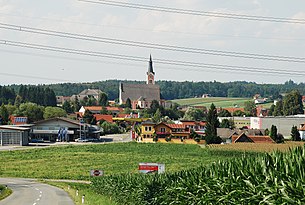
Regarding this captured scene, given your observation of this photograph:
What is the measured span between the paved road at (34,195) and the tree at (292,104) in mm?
120095

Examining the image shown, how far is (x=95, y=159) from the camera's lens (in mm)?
74875

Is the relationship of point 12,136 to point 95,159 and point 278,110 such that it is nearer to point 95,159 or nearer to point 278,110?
point 95,159

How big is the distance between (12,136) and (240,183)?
92.1 metres

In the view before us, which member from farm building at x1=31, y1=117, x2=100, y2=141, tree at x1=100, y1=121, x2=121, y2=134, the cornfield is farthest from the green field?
tree at x1=100, y1=121, x2=121, y2=134

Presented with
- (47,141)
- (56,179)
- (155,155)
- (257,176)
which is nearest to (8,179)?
(56,179)

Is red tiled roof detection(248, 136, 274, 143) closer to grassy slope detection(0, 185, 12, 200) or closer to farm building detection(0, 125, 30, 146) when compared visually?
farm building detection(0, 125, 30, 146)

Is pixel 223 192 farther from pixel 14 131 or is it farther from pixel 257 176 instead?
pixel 14 131

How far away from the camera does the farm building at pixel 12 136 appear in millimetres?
102938

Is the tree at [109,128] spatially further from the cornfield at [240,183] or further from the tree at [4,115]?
the cornfield at [240,183]

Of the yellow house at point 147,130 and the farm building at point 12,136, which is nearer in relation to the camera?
the farm building at point 12,136

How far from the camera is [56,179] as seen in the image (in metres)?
58.3

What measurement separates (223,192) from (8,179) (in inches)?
1708

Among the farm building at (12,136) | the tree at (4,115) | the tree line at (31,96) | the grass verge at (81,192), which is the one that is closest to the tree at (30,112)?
the tree at (4,115)

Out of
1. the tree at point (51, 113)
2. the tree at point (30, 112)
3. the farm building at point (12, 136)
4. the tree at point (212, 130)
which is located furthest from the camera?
the tree at point (51, 113)
